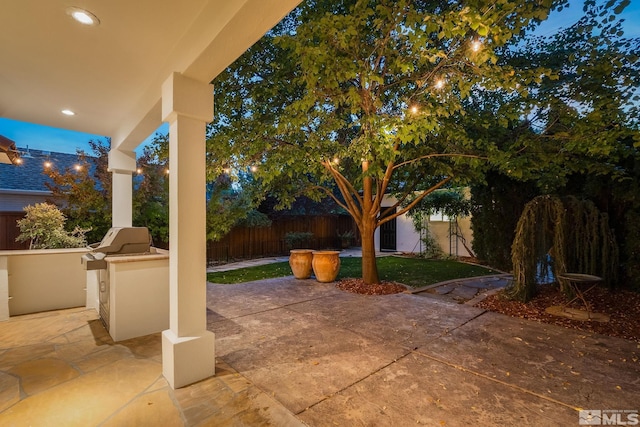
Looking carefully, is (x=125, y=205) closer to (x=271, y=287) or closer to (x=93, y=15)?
(x=271, y=287)

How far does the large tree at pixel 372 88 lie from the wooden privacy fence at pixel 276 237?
4861 mm

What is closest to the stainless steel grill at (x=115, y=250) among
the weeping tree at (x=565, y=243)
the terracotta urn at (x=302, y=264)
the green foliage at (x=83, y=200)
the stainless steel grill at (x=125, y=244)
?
the stainless steel grill at (x=125, y=244)

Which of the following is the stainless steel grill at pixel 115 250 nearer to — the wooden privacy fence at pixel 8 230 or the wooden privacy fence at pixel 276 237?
the wooden privacy fence at pixel 8 230

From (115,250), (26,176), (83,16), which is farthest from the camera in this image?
(26,176)

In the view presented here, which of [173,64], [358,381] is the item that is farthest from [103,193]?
[358,381]

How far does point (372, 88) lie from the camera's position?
5051 millimetres

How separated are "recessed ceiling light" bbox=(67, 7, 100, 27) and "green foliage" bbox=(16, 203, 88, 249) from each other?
3776 mm

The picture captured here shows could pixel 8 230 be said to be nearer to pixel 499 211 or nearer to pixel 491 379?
pixel 491 379

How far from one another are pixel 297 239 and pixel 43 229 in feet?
28.0

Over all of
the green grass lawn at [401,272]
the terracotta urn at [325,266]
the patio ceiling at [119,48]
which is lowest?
the green grass lawn at [401,272]

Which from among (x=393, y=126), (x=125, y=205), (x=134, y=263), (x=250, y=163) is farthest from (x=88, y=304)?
(x=393, y=126)

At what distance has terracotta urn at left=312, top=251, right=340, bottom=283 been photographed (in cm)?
682

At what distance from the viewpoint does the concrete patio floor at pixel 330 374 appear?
2.19 meters

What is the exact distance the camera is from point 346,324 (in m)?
4.12
